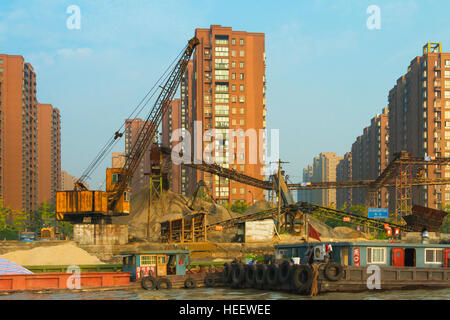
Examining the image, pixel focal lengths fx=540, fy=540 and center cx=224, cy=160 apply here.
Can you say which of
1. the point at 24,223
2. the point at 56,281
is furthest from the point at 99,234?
the point at 24,223

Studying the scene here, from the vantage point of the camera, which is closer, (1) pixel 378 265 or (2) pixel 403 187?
(1) pixel 378 265

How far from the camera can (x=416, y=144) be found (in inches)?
5640

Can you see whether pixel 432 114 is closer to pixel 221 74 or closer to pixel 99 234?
pixel 221 74

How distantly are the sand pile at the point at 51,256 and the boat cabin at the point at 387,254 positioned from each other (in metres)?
31.0

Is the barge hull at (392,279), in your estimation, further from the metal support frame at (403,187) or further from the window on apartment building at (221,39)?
the window on apartment building at (221,39)

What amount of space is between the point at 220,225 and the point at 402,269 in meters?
46.9

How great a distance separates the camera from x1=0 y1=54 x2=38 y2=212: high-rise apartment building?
154625mm

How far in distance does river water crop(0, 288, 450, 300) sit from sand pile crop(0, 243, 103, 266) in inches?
877

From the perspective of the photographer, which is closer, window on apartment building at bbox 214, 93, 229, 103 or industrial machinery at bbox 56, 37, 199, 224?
industrial machinery at bbox 56, 37, 199, 224

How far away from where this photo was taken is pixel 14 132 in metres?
158

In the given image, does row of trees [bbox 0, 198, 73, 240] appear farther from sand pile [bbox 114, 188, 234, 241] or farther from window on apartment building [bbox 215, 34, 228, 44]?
window on apartment building [bbox 215, 34, 228, 44]

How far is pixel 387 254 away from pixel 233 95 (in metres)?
112

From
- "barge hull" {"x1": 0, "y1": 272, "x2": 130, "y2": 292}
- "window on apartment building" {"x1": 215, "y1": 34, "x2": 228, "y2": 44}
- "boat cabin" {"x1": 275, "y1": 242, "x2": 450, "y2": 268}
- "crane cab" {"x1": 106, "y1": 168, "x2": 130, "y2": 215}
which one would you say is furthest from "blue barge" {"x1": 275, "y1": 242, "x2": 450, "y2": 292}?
"window on apartment building" {"x1": 215, "y1": 34, "x2": 228, "y2": 44}

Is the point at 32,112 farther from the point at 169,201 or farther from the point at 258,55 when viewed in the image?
the point at 169,201
